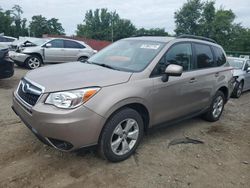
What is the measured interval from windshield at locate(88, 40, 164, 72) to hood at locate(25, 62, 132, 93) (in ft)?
0.90

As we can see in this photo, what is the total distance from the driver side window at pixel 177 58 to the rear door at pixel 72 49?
9.07m

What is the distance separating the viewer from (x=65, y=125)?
3115 mm

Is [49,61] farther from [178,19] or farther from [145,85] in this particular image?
[178,19]

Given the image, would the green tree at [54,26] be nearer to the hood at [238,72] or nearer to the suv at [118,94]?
the hood at [238,72]

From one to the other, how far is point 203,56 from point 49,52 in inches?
344

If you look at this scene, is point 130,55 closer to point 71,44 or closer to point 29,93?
point 29,93

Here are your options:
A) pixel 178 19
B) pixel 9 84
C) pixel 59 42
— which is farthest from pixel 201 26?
pixel 9 84

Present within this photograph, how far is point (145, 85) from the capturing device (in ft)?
12.5

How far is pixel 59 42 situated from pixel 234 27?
43.4m

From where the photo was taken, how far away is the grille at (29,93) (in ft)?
11.0

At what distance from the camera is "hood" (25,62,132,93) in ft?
10.9

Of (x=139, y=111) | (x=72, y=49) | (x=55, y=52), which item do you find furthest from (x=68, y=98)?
(x=72, y=49)

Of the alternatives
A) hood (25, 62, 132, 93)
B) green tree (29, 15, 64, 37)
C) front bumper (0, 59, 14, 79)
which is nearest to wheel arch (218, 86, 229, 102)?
hood (25, 62, 132, 93)

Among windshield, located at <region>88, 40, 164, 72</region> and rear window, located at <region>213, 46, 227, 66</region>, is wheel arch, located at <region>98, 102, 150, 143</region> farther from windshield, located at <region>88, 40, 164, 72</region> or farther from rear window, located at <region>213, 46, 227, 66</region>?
rear window, located at <region>213, 46, 227, 66</region>
